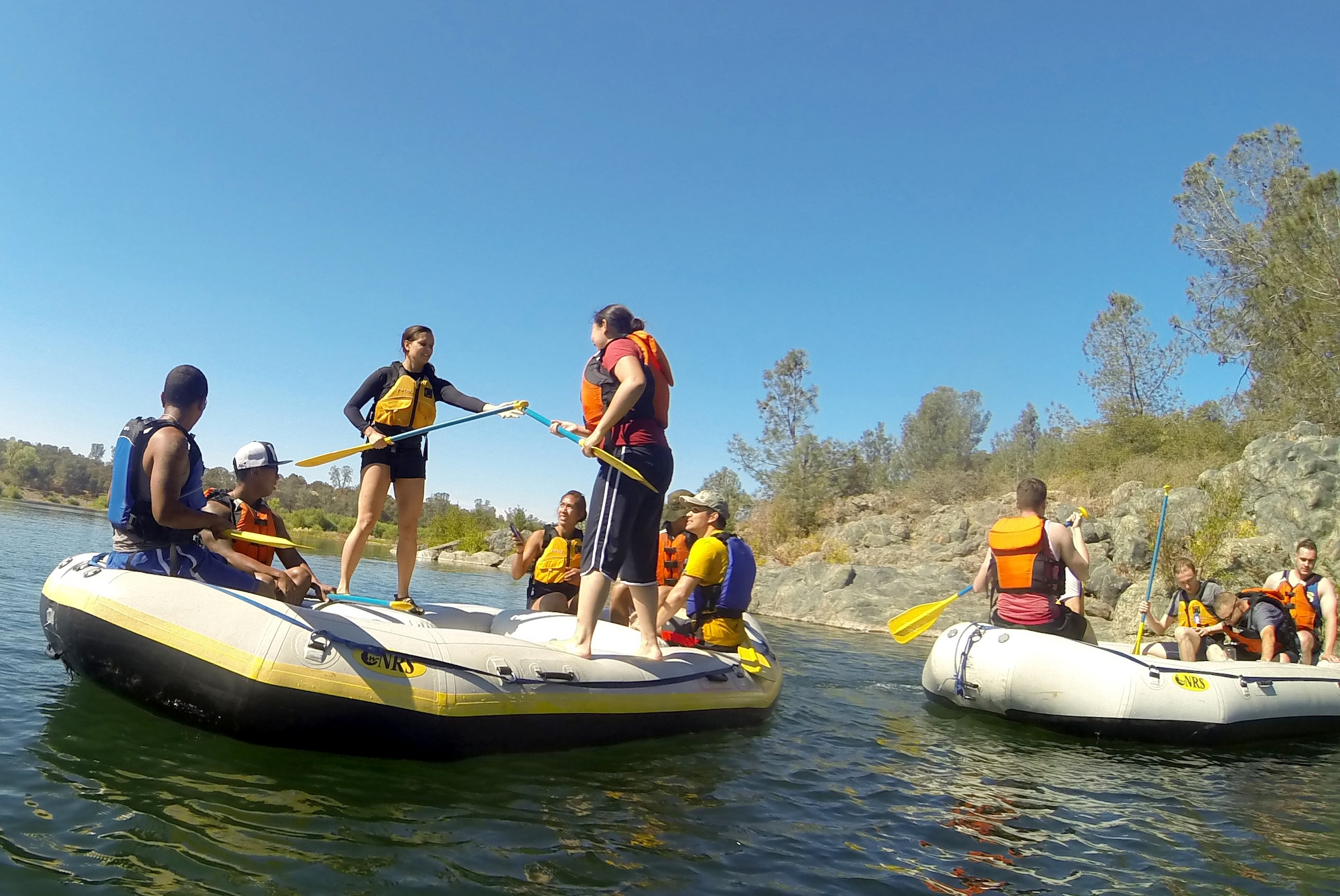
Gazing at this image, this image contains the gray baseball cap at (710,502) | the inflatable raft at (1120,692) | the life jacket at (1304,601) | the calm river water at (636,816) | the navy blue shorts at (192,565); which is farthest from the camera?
the life jacket at (1304,601)

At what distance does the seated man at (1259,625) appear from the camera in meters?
7.77

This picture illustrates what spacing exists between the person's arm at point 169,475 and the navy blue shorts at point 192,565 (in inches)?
12.0

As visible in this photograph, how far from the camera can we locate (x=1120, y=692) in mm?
6070

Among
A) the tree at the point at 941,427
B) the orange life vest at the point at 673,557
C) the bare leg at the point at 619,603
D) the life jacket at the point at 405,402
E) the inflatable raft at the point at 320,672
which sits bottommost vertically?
the inflatable raft at the point at 320,672

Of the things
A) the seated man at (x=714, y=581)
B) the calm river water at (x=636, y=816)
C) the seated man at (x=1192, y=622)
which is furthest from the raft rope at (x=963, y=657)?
the seated man at (x=1192, y=622)

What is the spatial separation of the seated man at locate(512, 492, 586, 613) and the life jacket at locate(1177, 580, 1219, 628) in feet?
19.0

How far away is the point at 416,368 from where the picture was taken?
5410 mm


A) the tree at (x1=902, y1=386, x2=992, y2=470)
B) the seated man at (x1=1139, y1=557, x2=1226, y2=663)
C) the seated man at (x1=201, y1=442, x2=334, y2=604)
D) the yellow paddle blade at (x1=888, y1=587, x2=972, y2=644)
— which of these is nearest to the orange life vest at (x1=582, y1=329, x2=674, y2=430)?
the seated man at (x1=201, y1=442, x2=334, y2=604)

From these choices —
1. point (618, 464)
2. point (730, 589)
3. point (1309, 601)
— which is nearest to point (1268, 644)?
point (1309, 601)

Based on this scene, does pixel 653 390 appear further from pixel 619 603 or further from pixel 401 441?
pixel 619 603

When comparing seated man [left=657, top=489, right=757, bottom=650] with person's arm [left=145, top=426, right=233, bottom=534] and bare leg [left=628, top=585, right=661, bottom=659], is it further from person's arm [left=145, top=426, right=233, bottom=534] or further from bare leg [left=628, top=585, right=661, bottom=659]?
person's arm [left=145, top=426, right=233, bottom=534]

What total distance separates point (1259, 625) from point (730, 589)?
5.34 meters

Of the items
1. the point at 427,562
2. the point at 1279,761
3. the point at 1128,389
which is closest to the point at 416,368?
the point at 1279,761

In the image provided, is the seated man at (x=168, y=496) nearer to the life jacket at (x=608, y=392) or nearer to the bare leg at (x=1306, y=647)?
the life jacket at (x=608, y=392)
